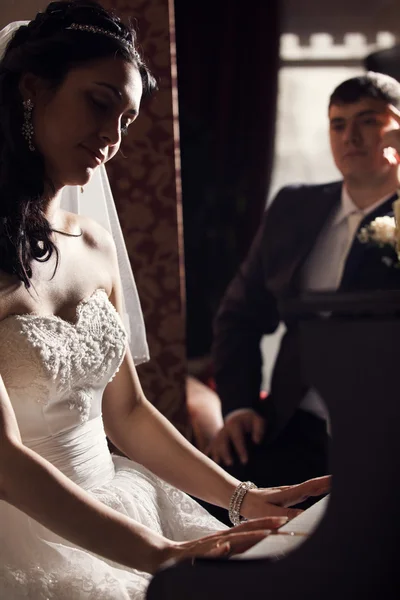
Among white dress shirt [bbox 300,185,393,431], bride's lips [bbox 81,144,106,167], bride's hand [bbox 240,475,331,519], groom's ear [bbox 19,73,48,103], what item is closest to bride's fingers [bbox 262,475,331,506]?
bride's hand [bbox 240,475,331,519]

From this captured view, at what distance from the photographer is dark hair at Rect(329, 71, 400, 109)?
10.8ft

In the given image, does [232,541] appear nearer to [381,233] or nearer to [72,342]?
[72,342]

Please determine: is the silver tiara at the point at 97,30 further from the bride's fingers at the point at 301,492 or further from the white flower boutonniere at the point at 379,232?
the white flower boutonniere at the point at 379,232

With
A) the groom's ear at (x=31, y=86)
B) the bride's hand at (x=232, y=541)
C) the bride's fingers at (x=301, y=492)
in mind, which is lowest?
the bride's fingers at (x=301, y=492)

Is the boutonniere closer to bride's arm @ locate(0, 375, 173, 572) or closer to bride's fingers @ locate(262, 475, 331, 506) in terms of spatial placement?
bride's fingers @ locate(262, 475, 331, 506)

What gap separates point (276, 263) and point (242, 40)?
276 cm

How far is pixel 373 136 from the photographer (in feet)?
10.8

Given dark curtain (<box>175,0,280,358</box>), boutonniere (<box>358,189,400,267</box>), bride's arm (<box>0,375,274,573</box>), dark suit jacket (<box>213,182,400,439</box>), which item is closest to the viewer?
bride's arm (<box>0,375,274,573</box>)

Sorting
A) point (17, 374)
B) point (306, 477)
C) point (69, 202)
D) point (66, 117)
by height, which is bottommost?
point (306, 477)

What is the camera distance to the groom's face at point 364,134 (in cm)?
329

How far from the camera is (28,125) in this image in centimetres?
164

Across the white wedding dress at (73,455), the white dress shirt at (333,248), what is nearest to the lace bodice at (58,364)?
the white wedding dress at (73,455)

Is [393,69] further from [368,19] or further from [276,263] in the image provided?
[368,19]

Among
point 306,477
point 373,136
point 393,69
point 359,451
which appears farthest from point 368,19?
point 359,451
